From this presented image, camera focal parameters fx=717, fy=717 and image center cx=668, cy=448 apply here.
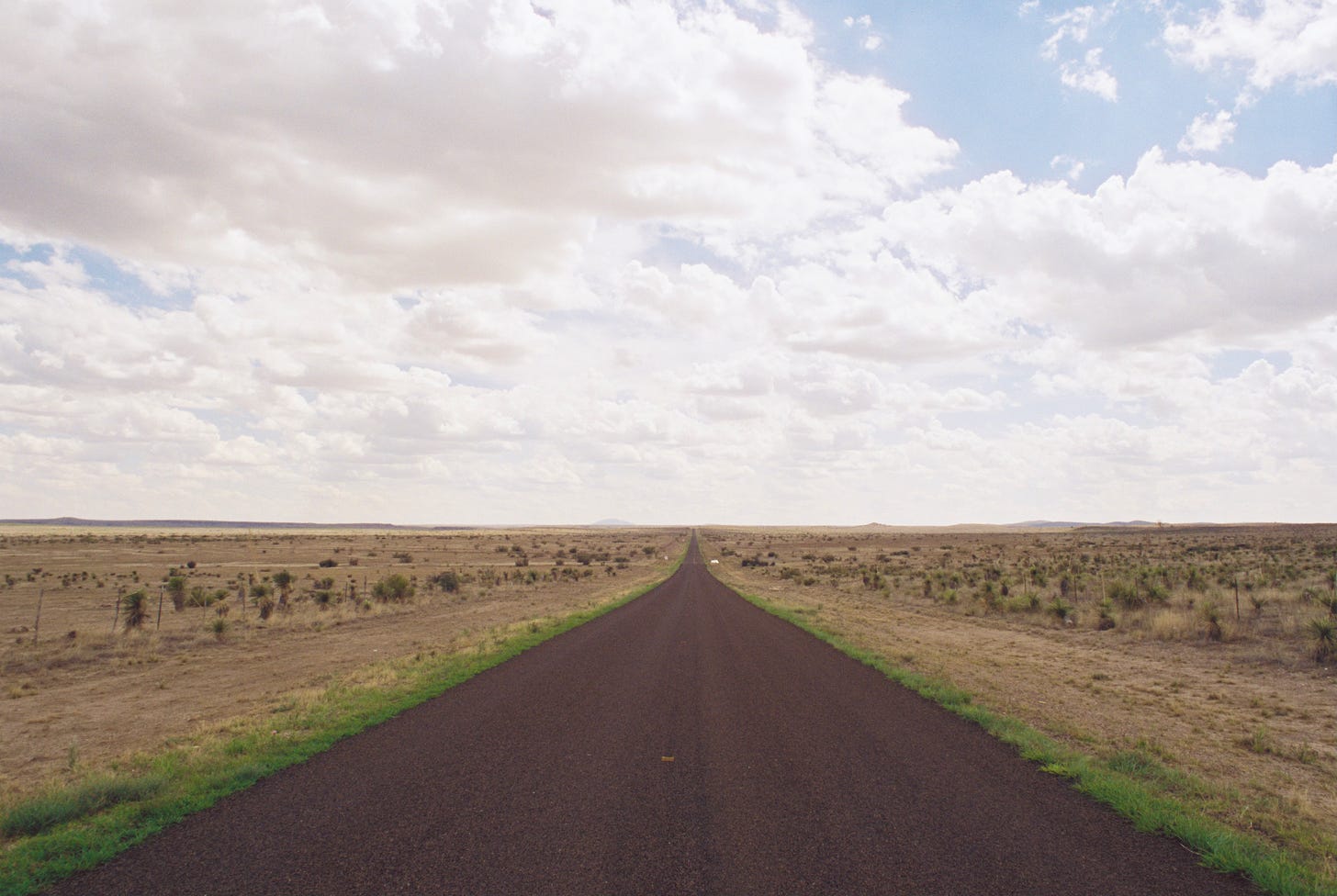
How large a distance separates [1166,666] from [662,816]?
15.7 metres

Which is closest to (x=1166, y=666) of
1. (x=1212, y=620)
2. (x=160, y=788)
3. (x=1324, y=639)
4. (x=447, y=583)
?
(x=1324, y=639)

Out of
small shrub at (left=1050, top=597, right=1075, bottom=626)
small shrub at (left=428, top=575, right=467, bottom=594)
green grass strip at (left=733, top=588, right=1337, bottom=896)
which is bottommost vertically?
small shrub at (left=428, top=575, right=467, bottom=594)

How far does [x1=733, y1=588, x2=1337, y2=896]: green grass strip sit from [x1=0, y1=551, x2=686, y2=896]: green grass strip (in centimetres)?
938

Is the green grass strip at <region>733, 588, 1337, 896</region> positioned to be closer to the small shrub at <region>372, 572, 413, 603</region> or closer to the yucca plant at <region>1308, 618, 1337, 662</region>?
the yucca plant at <region>1308, 618, 1337, 662</region>

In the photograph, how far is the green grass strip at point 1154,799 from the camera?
5.86 m

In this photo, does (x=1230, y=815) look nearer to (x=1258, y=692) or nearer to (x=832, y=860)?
(x=832, y=860)

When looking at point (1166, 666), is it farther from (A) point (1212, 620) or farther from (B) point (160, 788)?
(B) point (160, 788)

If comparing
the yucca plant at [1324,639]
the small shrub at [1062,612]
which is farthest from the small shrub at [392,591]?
the yucca plant at [1324,639]

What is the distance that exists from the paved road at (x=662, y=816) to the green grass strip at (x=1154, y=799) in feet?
0.86

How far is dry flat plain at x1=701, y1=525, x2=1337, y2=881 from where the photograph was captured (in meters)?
8.73

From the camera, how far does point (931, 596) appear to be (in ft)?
116

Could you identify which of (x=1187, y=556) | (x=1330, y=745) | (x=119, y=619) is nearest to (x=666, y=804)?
(x=1330, y=745)

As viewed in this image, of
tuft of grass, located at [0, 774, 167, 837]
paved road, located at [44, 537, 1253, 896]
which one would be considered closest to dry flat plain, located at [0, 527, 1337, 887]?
tuft of grass, located at [0, 774, 167, 837]

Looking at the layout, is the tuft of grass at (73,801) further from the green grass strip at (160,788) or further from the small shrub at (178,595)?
the small shrub at (178,595)
